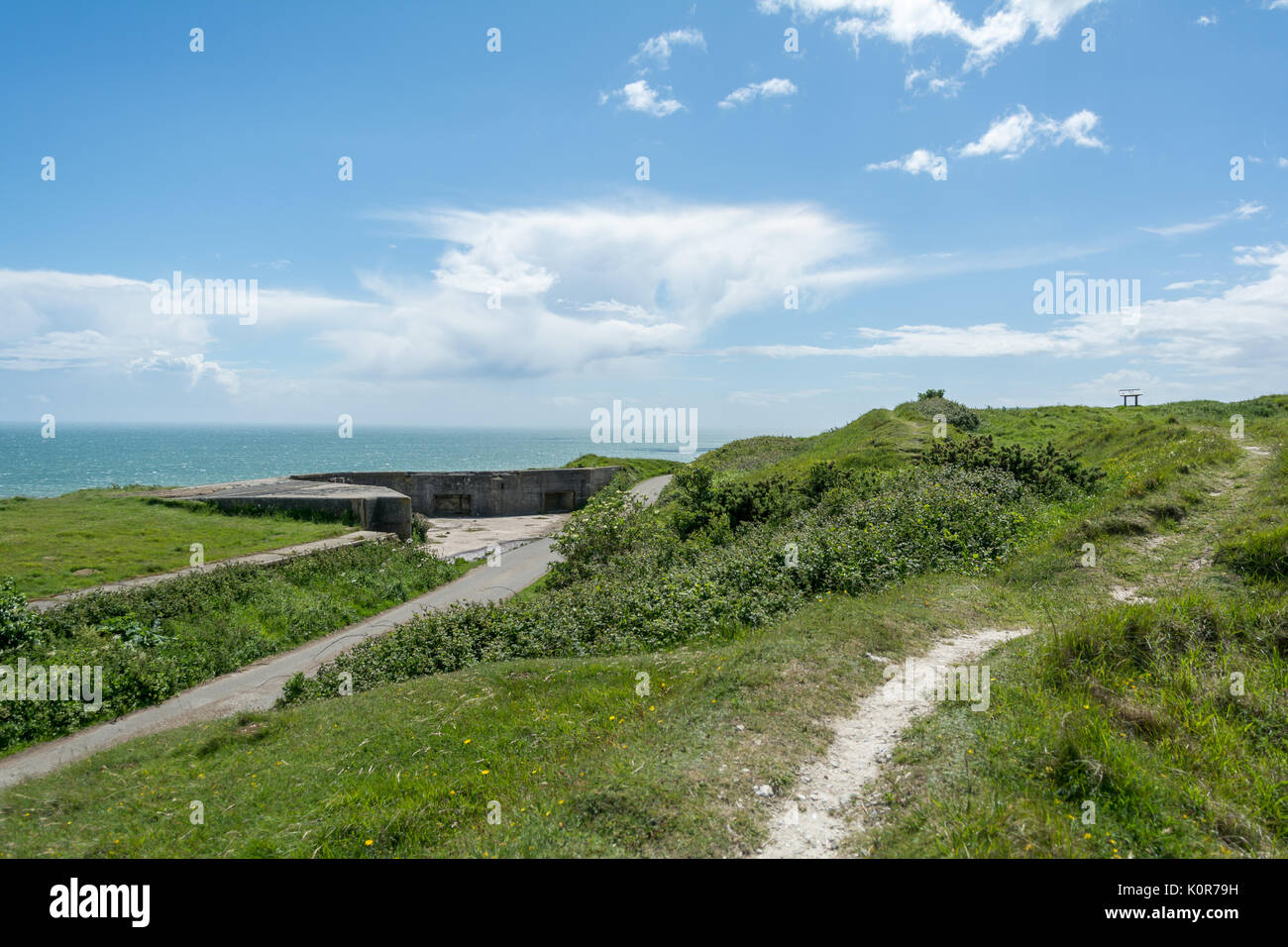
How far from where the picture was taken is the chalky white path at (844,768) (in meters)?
5.12

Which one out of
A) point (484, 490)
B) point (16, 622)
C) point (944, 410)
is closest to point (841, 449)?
point (944, 410)

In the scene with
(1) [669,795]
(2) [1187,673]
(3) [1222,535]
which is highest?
(3) [1222,535]

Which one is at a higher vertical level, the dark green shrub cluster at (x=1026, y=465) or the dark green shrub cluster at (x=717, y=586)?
the dark green shrub cluster at (x=1026, y=465)

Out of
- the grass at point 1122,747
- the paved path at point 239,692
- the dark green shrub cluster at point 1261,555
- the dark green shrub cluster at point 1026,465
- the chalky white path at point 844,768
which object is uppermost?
the dark green shrub cluster at point 1026,465

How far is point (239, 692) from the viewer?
43.8 ft

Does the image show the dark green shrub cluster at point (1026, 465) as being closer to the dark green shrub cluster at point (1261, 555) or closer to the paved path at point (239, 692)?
the dark green shrub cluster at point (1261, 555)

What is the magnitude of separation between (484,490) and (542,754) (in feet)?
115

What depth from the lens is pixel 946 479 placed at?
Result: 19188mm

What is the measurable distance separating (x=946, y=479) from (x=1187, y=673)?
1330cm

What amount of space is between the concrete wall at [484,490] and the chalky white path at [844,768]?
115ft

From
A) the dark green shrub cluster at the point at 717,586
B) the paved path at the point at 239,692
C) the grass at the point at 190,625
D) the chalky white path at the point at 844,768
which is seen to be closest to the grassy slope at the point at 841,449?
the dark green shrub cluster at the point at 717,586
